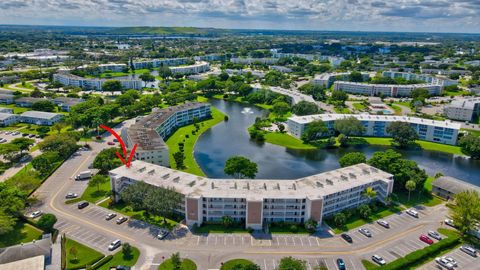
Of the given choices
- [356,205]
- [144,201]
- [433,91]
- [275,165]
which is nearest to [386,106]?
[433,91]

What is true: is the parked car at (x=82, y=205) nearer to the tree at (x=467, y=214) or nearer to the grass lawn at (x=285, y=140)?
the grass lawn at (x=285, y=140)

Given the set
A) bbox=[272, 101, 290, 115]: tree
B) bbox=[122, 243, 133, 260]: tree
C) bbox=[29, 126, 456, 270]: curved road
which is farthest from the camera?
bbox=[272, 101, 290, 115]: tree

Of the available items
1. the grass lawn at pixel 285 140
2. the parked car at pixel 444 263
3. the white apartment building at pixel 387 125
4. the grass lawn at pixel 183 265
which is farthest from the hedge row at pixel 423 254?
the white apartment building at pixel 387 125

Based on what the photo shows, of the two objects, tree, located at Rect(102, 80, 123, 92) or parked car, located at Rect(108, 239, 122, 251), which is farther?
tree, located at Rect(102, 80, 123, 92)

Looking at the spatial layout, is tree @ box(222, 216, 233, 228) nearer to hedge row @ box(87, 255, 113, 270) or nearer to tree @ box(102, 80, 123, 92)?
hedge row @ box(87, 255, 113, 270)

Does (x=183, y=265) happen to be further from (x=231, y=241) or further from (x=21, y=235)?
(x=21, y=235)

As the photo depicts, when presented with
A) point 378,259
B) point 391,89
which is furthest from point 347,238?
point 391,89

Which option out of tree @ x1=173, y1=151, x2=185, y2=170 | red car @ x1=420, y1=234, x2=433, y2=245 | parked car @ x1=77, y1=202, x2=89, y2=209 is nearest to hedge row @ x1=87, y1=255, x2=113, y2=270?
parked car @ x1=77, y1=202, x2=89, y2=209
